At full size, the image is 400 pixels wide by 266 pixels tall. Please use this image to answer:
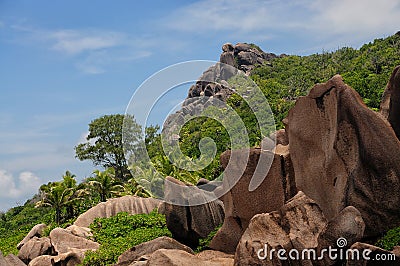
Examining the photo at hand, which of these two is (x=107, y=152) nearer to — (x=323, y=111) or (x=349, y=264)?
(x=323, y=111)

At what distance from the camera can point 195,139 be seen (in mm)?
41531

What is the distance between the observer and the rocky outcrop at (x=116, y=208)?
2164 centimetres

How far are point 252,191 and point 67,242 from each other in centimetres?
858

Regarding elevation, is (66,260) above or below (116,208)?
→ below

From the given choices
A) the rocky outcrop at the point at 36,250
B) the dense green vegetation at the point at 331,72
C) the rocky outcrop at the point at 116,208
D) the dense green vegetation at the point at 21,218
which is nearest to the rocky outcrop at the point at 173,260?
the rocky outcrop at the point at 36,250

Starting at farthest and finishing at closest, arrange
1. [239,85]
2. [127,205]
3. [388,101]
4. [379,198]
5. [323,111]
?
[239,85]
[127,205]
[388,101]
[323,111]
[379,198]

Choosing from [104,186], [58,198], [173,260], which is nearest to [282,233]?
[173,260]

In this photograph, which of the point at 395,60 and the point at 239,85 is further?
the point at 239,85

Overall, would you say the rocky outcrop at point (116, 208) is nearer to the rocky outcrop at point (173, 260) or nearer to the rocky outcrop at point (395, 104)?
the rocky outcrop at point (395, 104)

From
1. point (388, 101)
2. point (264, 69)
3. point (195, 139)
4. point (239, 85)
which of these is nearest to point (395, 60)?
point (239, 85)

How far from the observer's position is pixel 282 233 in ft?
27.4

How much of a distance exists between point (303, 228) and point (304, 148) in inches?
114

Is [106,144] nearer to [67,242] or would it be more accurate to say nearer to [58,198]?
→ [58,198]

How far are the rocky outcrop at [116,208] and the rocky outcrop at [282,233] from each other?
45.1 feet
